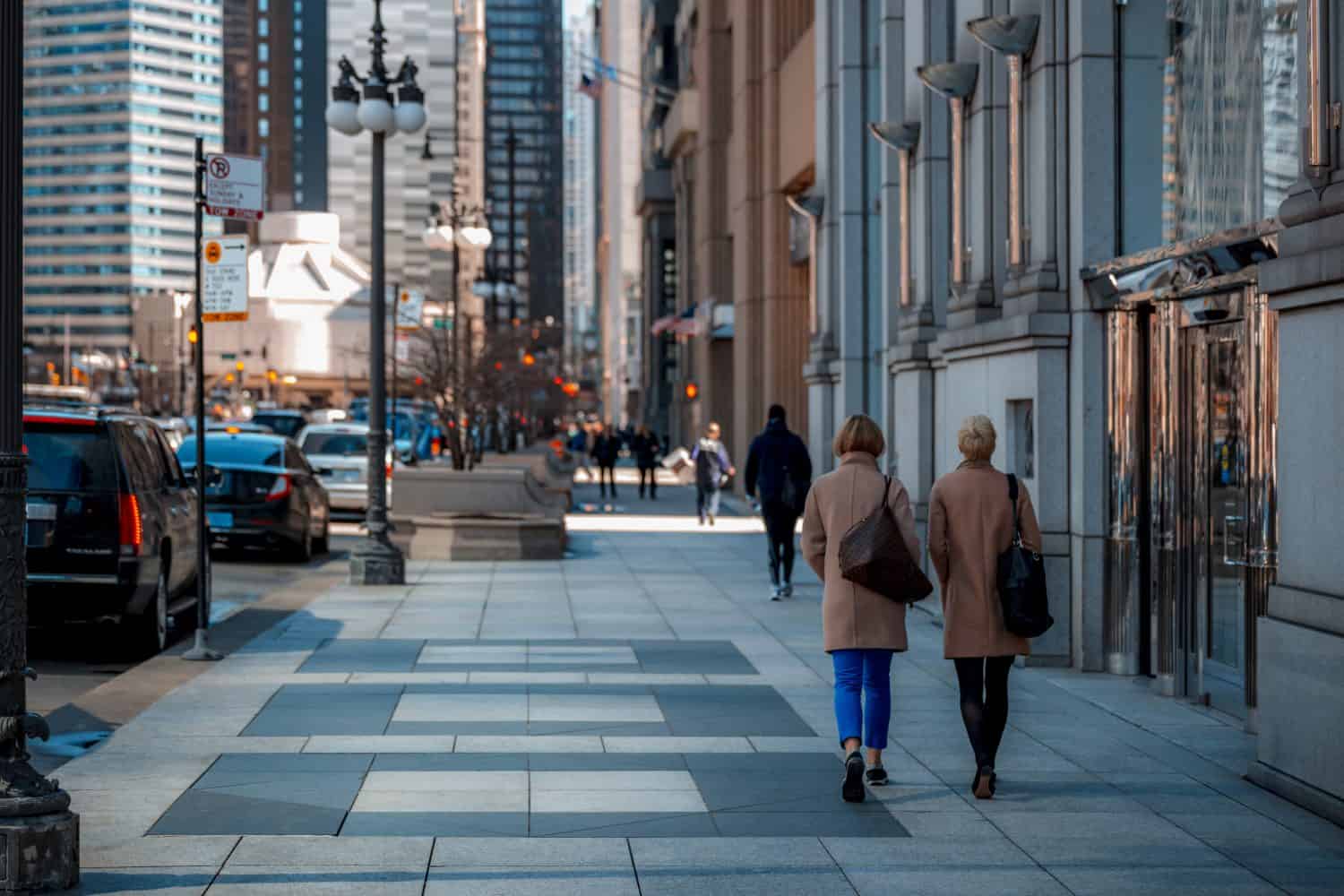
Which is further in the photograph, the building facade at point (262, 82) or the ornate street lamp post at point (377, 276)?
the building facade at point (262, 82)

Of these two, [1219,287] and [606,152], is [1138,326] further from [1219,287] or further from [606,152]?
[606,152]

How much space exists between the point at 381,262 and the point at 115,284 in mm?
170380

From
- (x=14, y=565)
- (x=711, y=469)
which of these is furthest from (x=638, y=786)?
(x=711, y=469)

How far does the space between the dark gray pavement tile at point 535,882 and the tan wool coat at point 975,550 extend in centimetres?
233

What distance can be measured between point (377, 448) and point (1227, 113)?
11.6m

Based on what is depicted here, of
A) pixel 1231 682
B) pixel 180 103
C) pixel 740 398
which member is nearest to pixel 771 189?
pixel 740 398

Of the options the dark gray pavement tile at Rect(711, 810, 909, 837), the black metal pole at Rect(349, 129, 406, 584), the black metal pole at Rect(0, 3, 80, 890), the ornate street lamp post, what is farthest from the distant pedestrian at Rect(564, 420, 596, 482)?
the black metal pole at Rect(0, 3, 80, 890)

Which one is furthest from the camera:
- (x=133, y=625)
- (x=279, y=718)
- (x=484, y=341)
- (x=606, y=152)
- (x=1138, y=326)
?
(x=606, y=152)

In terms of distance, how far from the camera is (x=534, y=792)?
8898 millimetres

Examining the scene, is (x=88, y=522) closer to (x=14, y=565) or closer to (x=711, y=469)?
(x=14, y=565)

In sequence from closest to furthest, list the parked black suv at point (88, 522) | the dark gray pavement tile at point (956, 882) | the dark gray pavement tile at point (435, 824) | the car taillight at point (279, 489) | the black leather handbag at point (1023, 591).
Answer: the dark gray pavement tile at point (956, 882) → the dark gray pavement tile at point (435, 824) → the black leather handbag at point (1023, 591) → the parked black suv at point (88, 522) → the car taillight at point (279, 489)

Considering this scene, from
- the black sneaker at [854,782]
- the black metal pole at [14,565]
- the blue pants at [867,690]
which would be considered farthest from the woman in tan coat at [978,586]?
the black metal pole at [14,565]

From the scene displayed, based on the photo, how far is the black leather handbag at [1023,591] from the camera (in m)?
8.84

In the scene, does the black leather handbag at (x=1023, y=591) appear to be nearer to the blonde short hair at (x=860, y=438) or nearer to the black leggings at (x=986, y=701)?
the black leggings at (x=986, y=701)
